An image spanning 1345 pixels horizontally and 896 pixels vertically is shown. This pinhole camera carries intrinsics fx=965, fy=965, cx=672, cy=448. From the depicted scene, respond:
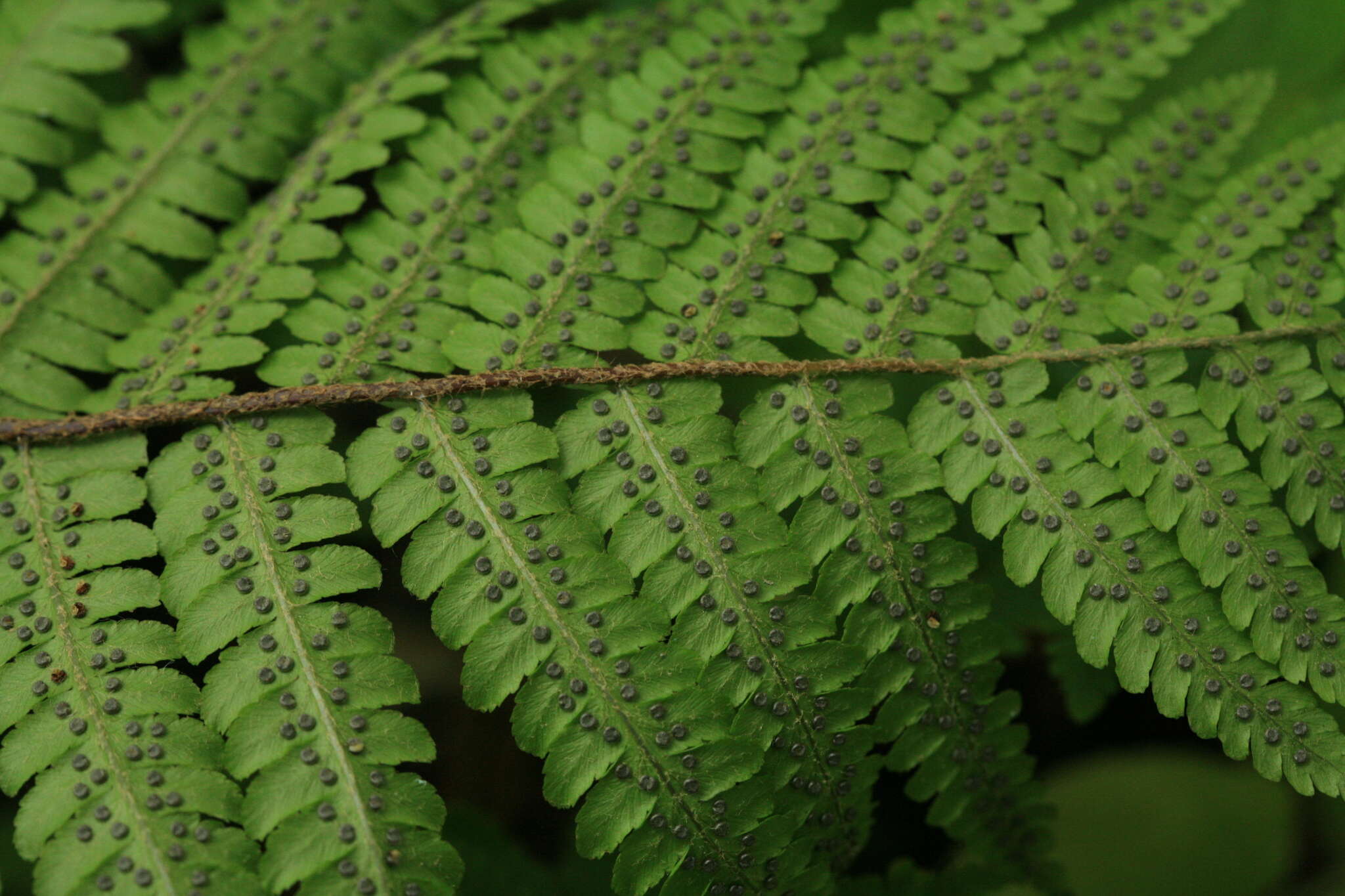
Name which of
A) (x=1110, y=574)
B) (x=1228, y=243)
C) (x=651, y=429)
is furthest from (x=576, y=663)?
(x=1228, y=243)

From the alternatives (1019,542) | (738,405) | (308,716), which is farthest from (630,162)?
(308,716)

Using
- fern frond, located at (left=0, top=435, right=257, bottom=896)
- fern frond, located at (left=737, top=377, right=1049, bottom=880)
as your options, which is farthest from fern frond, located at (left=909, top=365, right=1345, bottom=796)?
fern frond, located at (left=0, top=435, right=257, bottom=896)

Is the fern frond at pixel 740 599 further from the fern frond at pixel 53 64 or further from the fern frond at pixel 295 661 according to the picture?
the fern frond at pixel 53 64

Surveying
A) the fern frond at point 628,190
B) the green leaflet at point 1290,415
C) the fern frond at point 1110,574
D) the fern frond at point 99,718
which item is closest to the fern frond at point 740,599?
the fern frond at point 628,190

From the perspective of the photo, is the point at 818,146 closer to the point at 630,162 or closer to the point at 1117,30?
the point at 630,162

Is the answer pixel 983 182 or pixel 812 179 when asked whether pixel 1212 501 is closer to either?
pixel 983 182
